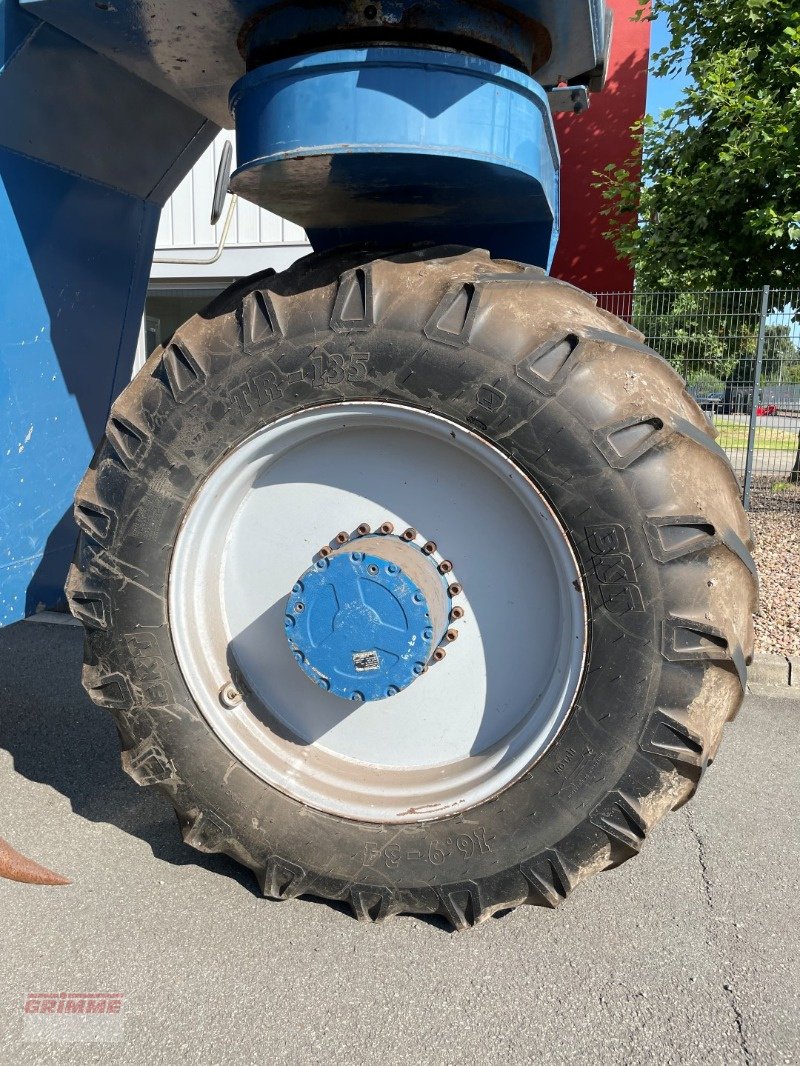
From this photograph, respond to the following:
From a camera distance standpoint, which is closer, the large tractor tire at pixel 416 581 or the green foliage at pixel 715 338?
the large tractor tire at pixel 416 581

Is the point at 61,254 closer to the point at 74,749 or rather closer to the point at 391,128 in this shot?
the point at 391,128

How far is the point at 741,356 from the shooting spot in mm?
8148

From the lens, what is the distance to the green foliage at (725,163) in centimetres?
711

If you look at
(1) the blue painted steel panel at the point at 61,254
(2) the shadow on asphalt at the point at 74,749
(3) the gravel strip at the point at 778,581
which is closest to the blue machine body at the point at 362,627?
(2) the shadow on asphalt at the point at 74,749

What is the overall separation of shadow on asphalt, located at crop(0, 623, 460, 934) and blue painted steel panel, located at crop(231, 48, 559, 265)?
1.50 m

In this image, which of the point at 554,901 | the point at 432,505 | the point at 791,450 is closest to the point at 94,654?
the point at 432,505

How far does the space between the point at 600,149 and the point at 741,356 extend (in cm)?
378

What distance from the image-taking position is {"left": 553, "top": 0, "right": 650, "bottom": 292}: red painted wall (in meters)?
9.98

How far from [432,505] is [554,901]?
92 cm

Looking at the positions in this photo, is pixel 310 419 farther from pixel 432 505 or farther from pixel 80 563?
pixel 80 563

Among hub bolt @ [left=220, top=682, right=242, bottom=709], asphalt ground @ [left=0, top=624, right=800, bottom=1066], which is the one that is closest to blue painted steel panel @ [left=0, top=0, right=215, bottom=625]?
hub bolt @ [left=220, top=682, right=242, bottom=709]

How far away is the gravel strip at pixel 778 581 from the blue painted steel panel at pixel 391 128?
5.53 feet

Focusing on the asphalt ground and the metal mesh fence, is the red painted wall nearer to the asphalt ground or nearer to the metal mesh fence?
the metal mesh fence

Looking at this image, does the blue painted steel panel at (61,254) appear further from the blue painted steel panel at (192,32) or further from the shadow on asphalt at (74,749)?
the shadow on asphalt at (74,749)
